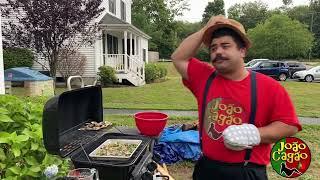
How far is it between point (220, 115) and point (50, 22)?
1167 centimetres

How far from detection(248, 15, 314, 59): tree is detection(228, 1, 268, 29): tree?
936 inches

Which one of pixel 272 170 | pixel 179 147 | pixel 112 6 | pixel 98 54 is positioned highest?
pixel 112 6

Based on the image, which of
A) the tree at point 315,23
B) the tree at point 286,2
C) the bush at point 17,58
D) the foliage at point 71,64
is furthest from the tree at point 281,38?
the tree at point 286,2

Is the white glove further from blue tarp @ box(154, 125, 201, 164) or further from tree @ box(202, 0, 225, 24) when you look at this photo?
tree @ box(202, 0, 225, 24)

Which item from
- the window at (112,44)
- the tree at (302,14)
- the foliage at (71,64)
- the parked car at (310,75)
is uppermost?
the tree at (302,14)

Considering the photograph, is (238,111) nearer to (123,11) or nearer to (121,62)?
(121,62)

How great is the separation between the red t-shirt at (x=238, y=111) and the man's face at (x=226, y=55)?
9 cm

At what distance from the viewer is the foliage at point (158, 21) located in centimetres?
5359

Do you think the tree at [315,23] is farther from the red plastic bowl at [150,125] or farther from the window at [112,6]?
the red plastic bowl at [150,125]

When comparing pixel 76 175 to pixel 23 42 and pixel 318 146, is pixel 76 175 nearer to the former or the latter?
pixel 318 146

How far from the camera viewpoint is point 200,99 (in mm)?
2229

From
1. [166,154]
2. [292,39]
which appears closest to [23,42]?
[166,154]

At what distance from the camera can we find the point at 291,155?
6.34 ft

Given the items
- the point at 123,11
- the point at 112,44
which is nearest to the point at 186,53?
the point at 112,44
